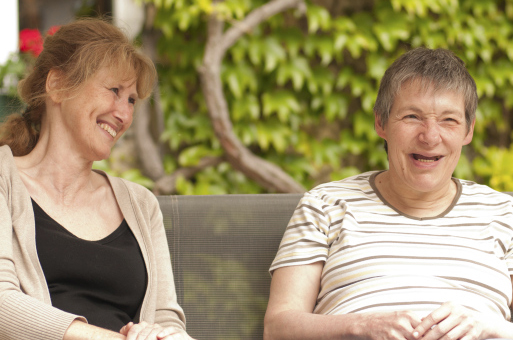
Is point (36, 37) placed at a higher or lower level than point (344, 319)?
higher

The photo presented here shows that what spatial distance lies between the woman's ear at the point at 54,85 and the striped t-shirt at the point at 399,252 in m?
0.82

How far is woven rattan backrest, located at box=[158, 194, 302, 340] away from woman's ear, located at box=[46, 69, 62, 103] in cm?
51

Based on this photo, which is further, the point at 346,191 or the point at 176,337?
the point at 346,191

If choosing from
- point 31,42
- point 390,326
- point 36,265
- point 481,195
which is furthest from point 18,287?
point 31,42

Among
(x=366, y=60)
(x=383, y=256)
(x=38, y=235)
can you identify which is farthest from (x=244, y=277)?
(x=366, y=60)

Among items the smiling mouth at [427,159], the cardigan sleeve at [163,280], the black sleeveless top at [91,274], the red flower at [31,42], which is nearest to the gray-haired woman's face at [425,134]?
the smiling mouth at [427,159]

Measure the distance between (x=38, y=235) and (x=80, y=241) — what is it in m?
0.12

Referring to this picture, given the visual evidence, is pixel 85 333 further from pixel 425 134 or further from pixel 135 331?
pixel 425 134

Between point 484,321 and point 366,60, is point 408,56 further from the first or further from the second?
point 366,60

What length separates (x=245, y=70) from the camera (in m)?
3.52

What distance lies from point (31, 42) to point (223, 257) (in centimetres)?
200

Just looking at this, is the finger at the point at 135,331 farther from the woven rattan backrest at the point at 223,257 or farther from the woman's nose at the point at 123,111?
the woman's nose at the point at 123,111

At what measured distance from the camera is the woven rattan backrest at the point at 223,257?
2.02m

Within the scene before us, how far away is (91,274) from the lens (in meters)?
1.73
